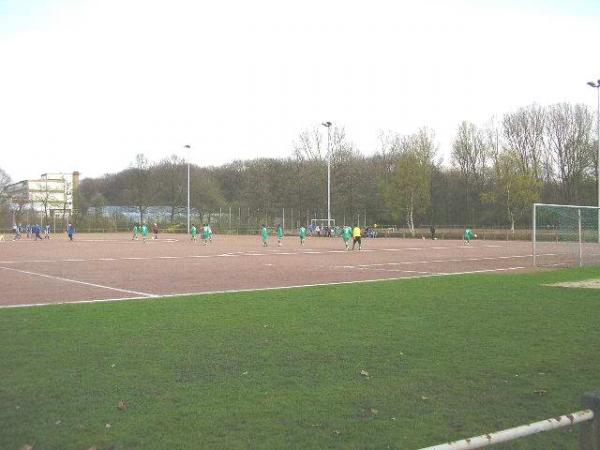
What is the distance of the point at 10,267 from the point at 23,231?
185 feet

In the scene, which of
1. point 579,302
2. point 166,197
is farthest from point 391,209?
point 579,302

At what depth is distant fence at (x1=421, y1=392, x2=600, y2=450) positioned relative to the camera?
2631mm

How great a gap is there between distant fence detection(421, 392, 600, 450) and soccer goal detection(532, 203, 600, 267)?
20775 millimetres

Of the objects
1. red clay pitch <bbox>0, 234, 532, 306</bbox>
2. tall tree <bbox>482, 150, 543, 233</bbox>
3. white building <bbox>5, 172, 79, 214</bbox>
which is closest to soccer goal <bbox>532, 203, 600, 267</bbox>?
red clay pitch <bbox>0, 234, 532, 306</bbox>

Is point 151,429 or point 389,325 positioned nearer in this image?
point 151,429

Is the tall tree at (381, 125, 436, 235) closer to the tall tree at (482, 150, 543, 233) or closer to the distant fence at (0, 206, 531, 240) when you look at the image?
the distant fence at (0, 206, 531, 240)

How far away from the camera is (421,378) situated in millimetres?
6195

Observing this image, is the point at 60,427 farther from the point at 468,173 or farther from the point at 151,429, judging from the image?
the point at 468,173

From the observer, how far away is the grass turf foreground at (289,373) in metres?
4.69

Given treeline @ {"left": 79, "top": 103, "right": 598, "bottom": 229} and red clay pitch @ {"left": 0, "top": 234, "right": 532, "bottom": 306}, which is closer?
red clay pitch @ {"left": 0, "top": 234, "right": 532, "bottom": 306}

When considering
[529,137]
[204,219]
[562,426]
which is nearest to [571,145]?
[529,137]

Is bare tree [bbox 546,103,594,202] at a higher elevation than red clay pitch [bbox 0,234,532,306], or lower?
higher

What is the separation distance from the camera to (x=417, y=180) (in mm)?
69875

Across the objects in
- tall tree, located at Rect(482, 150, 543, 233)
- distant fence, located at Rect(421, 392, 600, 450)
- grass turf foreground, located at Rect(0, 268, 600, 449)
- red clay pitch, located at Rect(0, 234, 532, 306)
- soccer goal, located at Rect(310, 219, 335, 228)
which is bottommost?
red clay pitch, located at Rect(0, 234, 532, 306)
